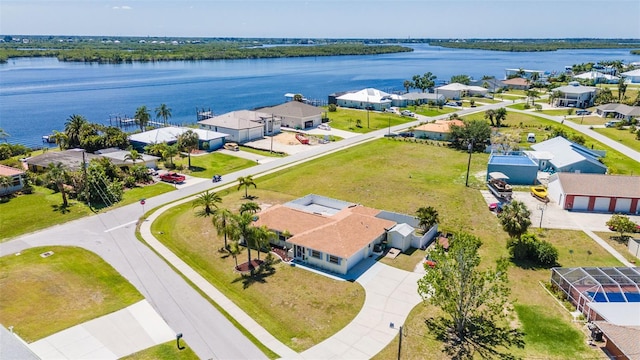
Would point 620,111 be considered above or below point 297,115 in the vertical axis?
above

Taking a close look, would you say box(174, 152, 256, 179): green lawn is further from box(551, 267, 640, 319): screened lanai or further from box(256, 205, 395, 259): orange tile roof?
box(551, 267, 640, 319): screened lanai

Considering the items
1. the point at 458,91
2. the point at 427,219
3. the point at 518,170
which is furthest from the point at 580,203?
the point at 458,91

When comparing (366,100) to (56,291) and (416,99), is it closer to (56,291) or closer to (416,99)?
(416,99)

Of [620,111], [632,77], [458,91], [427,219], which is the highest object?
[632,77]

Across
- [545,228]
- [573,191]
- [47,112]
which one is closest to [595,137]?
[573,191]

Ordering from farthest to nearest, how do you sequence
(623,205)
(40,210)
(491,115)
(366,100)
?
(366,100) < (491,115) < (623,205) < (40,210)

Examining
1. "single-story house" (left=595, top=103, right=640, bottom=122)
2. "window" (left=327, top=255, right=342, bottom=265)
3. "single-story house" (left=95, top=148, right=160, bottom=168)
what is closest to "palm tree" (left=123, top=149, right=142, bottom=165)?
"single-story house" (left=95, top=148, right=160, bottom=168)

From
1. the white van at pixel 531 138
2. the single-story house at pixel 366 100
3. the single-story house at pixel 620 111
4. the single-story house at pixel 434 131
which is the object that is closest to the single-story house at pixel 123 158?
the single-story house at pixel 434 131

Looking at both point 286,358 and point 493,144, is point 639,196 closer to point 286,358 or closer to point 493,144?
point 493,144
